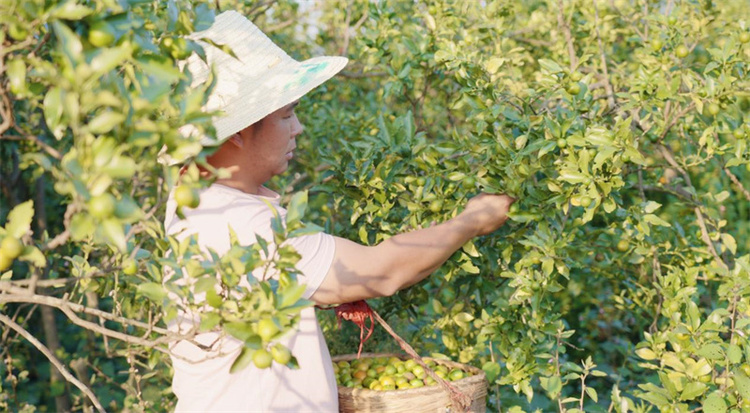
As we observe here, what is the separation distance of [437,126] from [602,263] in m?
1.12

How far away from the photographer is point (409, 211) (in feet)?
8.43

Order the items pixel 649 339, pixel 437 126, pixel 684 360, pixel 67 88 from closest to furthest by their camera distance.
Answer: pixel 67 88
pixel 684 360
pixel 649 339
pixel 437 126

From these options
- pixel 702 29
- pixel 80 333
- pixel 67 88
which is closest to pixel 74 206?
pixel 67 88

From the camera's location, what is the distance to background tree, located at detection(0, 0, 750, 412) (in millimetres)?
1238

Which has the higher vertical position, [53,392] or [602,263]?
[602,263]

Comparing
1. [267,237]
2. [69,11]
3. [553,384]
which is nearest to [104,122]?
[69,11]

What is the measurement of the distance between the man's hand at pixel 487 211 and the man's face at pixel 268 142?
1.62 ft

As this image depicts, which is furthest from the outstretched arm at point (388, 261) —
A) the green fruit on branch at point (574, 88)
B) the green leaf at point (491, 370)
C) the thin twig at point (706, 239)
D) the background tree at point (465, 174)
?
the thin twig at point (706, 239)

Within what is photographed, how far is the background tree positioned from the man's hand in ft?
0.11

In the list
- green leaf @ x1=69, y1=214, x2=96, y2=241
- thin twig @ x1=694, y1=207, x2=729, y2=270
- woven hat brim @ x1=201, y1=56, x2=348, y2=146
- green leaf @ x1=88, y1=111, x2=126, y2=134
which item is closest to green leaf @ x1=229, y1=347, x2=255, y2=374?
green leaf @ x1=69, y1=214, x2=96, y2=241

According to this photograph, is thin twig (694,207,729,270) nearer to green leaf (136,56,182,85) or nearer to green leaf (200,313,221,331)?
green leaf (200,313,221,331)

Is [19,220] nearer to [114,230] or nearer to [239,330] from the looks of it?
[114,230]

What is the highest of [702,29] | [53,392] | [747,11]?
[702,29]

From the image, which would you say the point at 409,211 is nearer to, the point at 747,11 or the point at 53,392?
the point at 53,392
